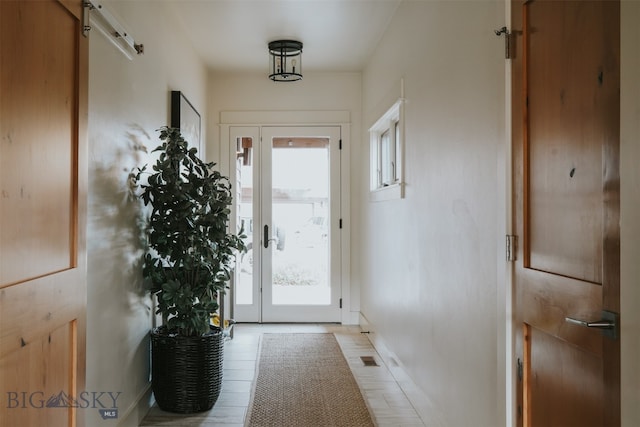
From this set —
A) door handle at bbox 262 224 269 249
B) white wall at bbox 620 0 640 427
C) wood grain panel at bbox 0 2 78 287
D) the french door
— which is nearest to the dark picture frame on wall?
the french door

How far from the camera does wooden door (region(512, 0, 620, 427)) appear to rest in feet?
3.66

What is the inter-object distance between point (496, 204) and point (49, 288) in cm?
146

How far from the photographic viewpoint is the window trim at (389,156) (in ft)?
10.6

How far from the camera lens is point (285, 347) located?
4.11 meters

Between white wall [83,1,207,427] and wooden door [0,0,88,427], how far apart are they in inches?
19.2

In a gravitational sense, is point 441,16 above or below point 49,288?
above

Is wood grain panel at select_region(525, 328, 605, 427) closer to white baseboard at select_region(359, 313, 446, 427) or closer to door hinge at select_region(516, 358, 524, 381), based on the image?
door hinge at select_region(516, 358, 524, 381)

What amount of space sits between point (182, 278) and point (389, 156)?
1975 mm

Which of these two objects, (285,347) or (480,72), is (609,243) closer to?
(480,72)

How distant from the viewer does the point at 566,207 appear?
1283 millimetres

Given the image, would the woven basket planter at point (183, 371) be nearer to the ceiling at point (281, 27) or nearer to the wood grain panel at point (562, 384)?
the wood grain panel at point (562, 384)

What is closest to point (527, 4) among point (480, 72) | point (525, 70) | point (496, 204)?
point (525, 70)

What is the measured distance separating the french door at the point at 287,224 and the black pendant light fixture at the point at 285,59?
0.75 metres

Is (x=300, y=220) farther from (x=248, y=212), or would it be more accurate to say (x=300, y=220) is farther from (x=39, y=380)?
(x=39, y=380)
